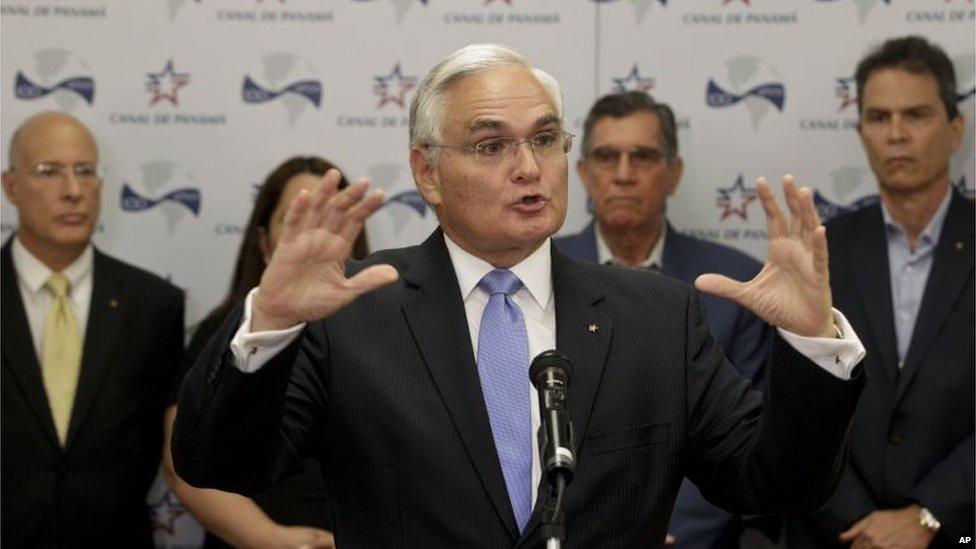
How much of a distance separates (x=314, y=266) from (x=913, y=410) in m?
2.94

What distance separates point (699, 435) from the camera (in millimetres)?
3064

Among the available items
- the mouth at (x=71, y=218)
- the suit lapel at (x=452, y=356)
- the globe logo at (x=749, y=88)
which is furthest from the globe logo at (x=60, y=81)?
the suit lapel at (x=452, y=356)

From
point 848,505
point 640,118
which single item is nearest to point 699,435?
point 848,505

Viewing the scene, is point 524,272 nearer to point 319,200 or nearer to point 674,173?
point 319,200

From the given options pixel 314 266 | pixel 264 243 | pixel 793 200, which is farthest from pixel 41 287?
pixel 793 200

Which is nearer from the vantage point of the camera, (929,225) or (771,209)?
(771,209)

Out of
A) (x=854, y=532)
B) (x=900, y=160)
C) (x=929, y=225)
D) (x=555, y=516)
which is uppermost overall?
(x=900, y=160)

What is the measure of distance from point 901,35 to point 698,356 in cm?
321

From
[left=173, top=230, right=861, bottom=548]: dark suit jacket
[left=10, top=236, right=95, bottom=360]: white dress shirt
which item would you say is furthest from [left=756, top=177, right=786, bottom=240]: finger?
[left=10, top=236, right=95, bottom=360]: white dress shirt

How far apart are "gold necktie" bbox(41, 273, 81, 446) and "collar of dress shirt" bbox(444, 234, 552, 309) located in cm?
273

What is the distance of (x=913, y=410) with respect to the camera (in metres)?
4.93

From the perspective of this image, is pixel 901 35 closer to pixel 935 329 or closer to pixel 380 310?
pixel 935 329

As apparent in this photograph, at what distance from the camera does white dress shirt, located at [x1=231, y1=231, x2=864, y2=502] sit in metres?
2.69

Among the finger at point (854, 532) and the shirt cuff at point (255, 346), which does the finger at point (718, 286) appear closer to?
the shirt cuff at point (255, 346)
